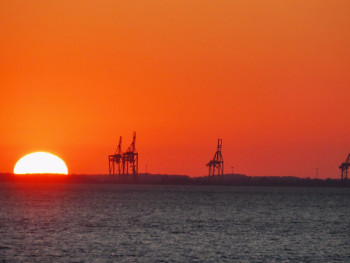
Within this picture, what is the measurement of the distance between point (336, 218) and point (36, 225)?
144ft

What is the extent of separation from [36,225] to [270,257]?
34.1 metres

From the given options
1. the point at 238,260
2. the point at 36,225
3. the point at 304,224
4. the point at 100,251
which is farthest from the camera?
the point at 304,224

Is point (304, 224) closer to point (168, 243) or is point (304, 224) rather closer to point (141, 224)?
point (141, 224)

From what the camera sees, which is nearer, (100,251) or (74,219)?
(100,251)

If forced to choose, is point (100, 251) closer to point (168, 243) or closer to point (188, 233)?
point (168, 243)

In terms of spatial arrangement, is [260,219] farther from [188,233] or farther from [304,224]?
[188,233]

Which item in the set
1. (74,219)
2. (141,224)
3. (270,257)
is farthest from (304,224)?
(270,257)

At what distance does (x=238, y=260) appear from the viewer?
52.3 m

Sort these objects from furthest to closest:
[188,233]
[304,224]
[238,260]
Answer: [304,224] < [188,233] < [238,260]

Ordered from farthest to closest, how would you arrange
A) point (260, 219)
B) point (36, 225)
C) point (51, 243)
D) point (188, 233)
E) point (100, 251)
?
point (260, 219) < point (36, 225) < point (188, 233) < point (51, 243) < point (100, 251)

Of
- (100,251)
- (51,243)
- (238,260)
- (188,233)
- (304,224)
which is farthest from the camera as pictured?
(304,224)

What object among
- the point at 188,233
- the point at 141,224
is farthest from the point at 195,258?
the point at 141,224

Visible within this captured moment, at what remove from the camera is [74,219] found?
91375 millimetres

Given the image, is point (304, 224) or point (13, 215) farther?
point (13, 215)
